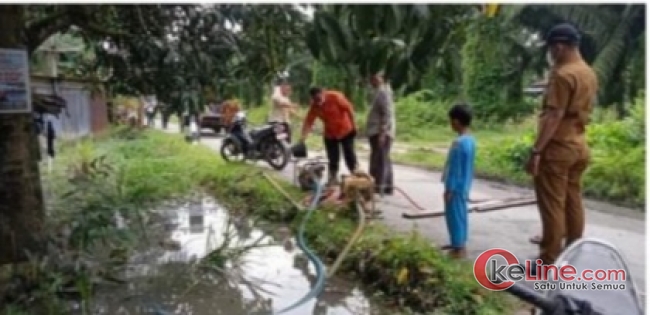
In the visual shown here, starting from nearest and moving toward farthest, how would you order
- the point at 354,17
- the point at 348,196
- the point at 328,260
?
1. the point at 354,17
2. the point at 328,260
3. the point at 348,196

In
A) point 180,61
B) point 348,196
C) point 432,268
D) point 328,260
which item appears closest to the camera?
point 432,268

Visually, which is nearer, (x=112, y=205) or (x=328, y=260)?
(x=328, y=260)

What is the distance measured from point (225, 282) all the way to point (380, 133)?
2.46 m

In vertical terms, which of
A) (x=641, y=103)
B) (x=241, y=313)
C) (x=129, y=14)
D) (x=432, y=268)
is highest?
(x=129, y=14)

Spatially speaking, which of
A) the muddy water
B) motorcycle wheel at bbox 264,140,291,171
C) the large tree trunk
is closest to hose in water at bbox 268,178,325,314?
the muddy water

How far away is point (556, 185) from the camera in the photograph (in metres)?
3.29

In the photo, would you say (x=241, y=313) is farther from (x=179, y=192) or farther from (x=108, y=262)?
(x=179, y=192)

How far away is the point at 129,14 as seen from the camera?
150 inches

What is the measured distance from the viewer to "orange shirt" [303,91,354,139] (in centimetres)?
604

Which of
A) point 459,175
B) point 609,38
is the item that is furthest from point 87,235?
point 609,38

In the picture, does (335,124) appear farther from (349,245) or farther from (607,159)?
(607,159)

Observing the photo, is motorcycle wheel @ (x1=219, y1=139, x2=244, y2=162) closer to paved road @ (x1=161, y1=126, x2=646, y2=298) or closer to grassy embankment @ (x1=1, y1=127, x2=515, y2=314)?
grassy embankment @ (x1=1, y1=127, x2=515, y2=314)

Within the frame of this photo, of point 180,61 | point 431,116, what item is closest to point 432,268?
point 180,61

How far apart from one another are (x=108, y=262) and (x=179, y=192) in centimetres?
314
